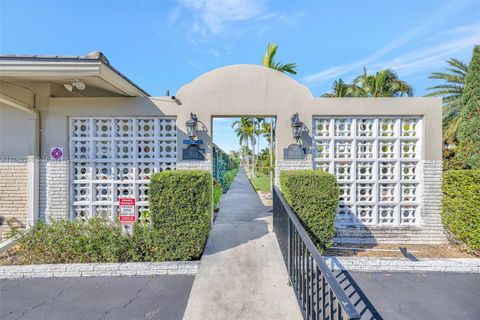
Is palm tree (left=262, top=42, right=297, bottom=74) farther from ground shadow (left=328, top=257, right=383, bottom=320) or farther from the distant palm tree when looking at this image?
the distant palm tree

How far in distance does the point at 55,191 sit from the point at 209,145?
12.2 ft

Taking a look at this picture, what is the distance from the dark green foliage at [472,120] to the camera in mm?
5785

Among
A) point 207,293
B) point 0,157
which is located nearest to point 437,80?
point 207,293

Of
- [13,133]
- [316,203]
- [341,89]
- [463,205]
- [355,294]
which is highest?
[341,89]

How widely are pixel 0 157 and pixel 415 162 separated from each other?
982 cm

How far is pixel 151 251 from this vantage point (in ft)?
12.1

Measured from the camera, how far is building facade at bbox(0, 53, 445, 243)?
15.8 ft

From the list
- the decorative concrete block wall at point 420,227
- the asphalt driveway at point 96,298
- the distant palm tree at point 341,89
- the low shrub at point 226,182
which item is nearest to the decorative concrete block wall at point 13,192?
the asphalt driveway at point 96,298

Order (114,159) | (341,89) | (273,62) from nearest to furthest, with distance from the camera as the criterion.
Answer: (114,159) → (273,62) → (341,89)

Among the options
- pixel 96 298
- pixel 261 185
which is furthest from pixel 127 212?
pixel 261 185

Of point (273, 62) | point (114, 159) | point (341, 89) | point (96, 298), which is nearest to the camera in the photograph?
point (96, 298)

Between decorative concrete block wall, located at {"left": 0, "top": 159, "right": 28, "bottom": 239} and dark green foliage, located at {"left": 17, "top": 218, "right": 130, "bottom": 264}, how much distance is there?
1.42 metres

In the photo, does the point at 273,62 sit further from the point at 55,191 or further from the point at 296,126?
the point at 55,191

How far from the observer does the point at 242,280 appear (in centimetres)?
307
